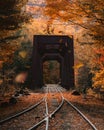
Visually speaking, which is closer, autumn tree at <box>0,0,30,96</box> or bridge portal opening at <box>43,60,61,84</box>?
autumn tree at <box>0,0,30,96</box>

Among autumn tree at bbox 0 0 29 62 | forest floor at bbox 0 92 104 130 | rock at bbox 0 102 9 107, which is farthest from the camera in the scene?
autumn tree at bbox 0 0 29 62

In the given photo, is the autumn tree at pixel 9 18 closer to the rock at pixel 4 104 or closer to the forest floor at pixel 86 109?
the forest floor at pixel 86 109

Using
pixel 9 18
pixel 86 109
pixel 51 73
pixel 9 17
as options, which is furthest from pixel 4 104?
pixel 51 73

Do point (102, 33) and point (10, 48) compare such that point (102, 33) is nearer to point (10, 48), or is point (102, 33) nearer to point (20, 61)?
point (10, 48)

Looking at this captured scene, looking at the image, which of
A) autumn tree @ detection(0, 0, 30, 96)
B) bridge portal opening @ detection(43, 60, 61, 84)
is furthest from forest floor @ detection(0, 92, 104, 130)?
bridge portal opening @ detection(43, 60, 61, 84)

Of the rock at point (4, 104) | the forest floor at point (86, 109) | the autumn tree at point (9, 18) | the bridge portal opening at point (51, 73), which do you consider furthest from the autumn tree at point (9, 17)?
the bridge portal opening at point (51, 73)

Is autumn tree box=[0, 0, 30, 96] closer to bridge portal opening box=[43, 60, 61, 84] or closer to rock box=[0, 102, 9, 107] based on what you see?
rock box=[0, 102, 9, 107]

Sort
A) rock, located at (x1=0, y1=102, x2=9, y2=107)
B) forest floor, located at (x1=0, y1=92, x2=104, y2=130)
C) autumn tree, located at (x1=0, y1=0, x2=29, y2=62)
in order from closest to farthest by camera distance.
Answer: forest floor, located at (x1=0, y1=92, x2=104, y2=130) < rock, located at (x1=0, y1=102, x2=9, y2=107) < autumn tree, located at (x1=0, y1=0, x2=29, y2=62)

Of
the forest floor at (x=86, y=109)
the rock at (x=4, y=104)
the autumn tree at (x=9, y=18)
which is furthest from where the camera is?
the autumn tree at (x=9, y=18)

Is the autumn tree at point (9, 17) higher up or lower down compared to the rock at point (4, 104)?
higher up

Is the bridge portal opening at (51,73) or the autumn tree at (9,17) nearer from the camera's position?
the autumn tree at (9,17)

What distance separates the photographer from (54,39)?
3441 cm

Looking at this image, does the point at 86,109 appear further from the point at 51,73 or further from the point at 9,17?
the point at 51,73

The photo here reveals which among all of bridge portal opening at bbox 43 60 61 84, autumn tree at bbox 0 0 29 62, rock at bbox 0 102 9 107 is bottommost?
bridge portal opening at bbox 43 60 61 84
